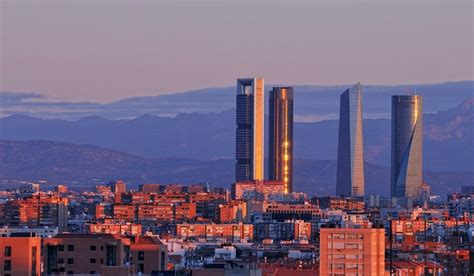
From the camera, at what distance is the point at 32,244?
66250mm

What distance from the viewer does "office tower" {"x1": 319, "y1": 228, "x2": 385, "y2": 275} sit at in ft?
188

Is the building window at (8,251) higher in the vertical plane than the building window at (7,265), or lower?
higher

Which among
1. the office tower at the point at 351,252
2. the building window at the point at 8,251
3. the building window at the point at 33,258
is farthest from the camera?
the building window at the point at 33,258

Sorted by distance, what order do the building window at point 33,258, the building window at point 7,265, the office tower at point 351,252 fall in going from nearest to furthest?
1. the office tower at point 351,252
2. the building window at point 7,265
3. the building window at point 33,258

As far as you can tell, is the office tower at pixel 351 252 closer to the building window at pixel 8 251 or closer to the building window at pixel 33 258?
the building window at pixel 33 258

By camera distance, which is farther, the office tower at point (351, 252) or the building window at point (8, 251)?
the building window at point (8, 251)

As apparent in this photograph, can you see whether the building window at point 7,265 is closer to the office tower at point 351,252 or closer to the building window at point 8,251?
the building window at point 8,251

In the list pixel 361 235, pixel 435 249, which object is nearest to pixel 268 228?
pixel 435 249

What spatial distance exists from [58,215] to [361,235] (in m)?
121

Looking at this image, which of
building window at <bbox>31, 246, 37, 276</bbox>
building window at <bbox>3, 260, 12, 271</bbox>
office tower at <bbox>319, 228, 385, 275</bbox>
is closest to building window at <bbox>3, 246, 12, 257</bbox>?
building window at <bbox>3, 260, 12, 271</bbox>

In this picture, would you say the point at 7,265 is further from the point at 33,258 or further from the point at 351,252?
the point at 351,252

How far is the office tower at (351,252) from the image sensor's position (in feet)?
188

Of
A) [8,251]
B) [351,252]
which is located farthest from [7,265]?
[351,252]

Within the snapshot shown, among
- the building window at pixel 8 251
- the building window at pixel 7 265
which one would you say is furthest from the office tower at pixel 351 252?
the building window at pixel 8 251
